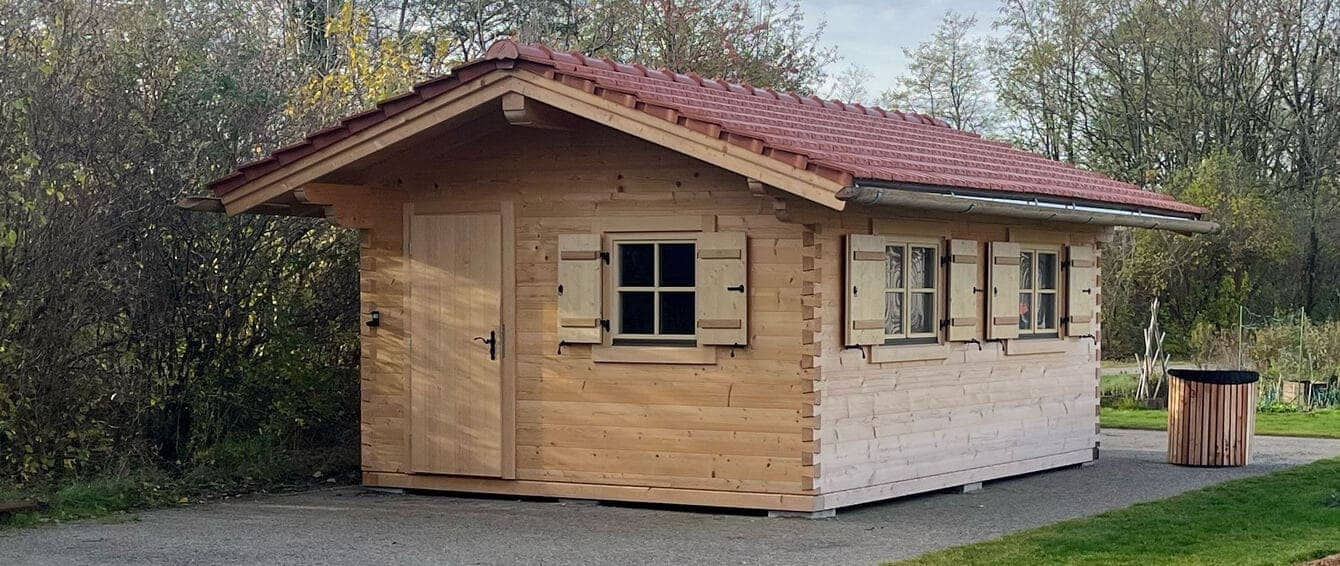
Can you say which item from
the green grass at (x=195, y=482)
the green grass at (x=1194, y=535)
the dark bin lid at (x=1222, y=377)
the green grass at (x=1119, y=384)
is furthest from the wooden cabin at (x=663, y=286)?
the green grass at (x=1119, y=384)

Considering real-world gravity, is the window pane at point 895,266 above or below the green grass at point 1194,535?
above

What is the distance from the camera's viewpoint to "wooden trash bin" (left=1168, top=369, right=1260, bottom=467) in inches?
532

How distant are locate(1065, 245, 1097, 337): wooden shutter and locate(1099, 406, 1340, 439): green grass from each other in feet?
14.2

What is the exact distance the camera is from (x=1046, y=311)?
13.1 meters

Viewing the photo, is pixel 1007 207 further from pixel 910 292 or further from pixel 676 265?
pixel 676 265

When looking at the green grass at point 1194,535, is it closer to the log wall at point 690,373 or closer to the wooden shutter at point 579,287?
the log wall at point 690,373

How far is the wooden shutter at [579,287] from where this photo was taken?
10.9 metres

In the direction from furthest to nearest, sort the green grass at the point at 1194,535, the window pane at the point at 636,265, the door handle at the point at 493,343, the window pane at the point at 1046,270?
the window pane at the point at 1046,270
the door handle at the point at 493,343
the window pane at the point at 636,265
the green grass at the point at 1194,535

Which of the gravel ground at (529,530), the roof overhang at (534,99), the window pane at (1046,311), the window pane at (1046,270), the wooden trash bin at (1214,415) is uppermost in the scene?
the roof overhang at (534,99)

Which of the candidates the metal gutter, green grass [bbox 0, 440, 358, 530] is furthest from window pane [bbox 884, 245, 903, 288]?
green grass [bbox 0, 440, 358, 530]

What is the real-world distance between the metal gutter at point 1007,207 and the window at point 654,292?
1396 millimetres

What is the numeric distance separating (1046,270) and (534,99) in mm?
4954

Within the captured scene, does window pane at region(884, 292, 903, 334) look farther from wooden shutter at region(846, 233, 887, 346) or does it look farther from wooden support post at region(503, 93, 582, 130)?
wooden support post at region(503, 93, 582, 130)

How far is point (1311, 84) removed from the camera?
3014 centimetres
